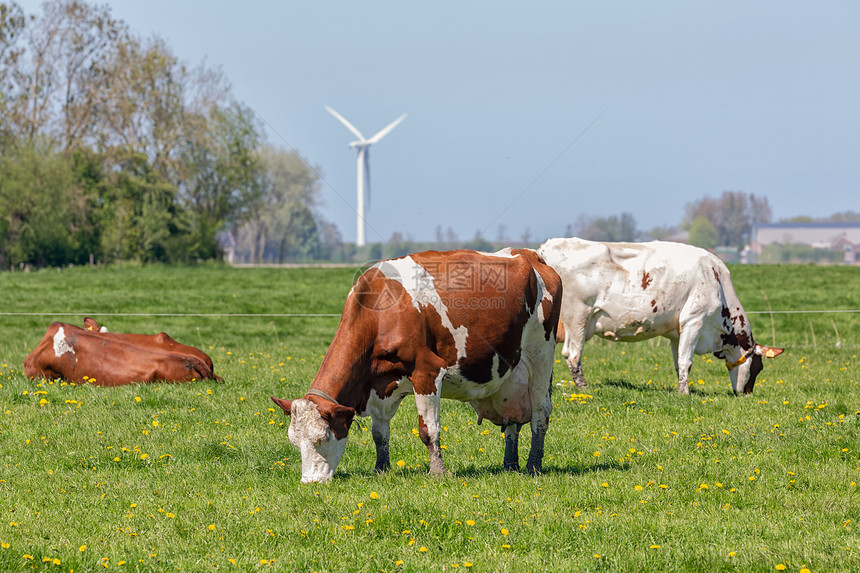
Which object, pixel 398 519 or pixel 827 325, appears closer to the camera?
pixel 398 519

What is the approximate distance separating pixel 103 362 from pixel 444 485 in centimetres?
776

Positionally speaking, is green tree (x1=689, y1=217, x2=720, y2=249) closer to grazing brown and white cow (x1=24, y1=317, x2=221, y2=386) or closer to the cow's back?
the cow's back

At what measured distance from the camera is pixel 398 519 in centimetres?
704

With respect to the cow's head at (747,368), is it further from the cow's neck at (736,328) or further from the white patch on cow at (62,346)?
the white patch on cow at (62,346)

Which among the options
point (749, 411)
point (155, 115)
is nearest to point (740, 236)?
point (155, 115)

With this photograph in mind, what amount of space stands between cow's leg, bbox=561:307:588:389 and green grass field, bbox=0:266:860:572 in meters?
0.33

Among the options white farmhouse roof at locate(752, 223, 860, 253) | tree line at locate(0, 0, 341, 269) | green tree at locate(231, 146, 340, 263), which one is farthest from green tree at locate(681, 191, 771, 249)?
tree line at locate(0, 0, 341, 269)

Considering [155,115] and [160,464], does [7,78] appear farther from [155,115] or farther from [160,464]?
[160,464]

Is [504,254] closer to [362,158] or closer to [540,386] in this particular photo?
[540,386]

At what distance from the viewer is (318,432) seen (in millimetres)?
7719

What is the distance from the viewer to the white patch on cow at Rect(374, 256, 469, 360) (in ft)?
27.1

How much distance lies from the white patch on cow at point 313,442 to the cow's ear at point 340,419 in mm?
43

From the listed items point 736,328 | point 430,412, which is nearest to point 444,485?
point 430,412

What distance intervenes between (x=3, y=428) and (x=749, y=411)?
9.35 m
